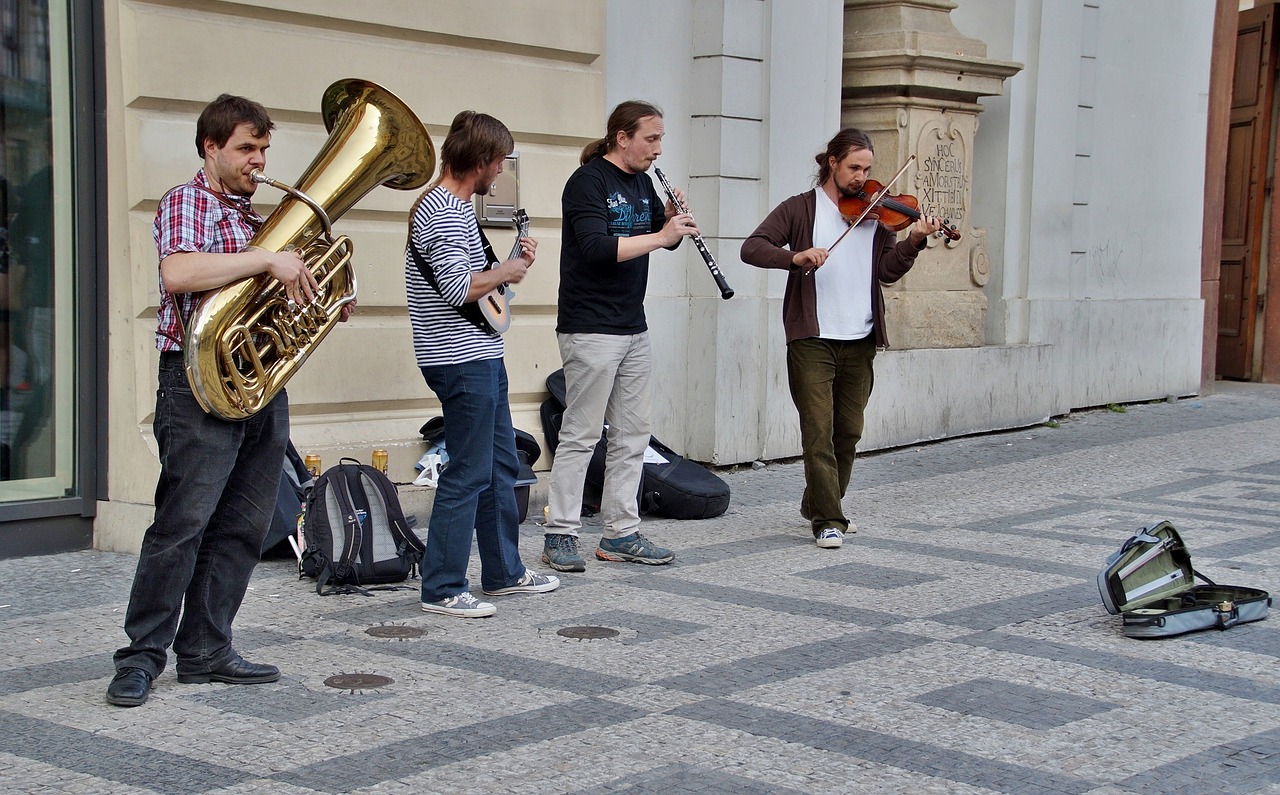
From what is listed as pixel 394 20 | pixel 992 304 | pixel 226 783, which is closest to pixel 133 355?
pixel 394 20

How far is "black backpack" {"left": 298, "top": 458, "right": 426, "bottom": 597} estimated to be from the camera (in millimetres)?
5984

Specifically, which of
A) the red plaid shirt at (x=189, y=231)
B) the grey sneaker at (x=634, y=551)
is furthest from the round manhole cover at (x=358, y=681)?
the grey sneaker at (x=634, y=551)

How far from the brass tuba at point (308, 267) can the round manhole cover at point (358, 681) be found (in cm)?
86

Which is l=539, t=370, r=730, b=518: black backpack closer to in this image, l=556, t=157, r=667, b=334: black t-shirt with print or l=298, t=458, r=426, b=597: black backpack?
l=556, t=157, r=667, b=334: black t-shirt with print

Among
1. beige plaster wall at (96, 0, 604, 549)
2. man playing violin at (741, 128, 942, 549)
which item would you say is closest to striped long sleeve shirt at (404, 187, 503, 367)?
beige plaster wall at (96, 0, 604, 549)

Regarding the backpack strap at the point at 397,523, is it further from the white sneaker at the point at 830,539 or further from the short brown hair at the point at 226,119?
the short brown hair at the point at 226,119

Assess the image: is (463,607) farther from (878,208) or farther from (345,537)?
(878,208)

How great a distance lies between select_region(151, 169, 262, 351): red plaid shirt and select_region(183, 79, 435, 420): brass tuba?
0.22 feet

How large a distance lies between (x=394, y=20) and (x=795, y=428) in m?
3.73

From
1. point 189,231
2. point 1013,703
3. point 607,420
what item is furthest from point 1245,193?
point 189,231

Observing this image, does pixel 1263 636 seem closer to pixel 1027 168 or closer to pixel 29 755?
pixel 29 755

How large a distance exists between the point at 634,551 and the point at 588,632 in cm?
125

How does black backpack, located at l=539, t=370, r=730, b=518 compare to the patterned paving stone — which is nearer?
the patterned paving stone

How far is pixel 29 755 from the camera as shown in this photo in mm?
3957
